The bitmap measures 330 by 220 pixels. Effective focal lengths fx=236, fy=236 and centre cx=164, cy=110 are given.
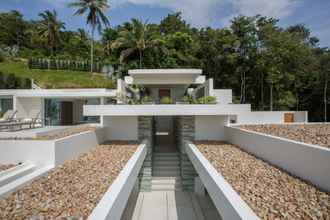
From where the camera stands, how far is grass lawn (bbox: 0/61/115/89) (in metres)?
33.1

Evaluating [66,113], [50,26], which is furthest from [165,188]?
[50,26]

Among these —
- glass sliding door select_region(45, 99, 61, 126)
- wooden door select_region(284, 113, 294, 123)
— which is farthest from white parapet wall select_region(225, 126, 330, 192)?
glass sliding door select_region(45, 99, 61, 126)

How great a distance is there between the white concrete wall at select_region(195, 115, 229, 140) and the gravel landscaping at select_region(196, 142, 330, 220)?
194 inches

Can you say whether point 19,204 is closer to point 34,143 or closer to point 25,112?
point 34,143

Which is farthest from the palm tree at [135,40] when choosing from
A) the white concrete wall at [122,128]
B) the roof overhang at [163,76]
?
the white concrete wall at [122,128]

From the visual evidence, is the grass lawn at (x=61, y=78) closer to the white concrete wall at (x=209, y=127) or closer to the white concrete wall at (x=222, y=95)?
the white concrete wall at (x=222, y=95)

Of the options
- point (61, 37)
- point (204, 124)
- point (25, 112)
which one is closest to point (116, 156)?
point (204, 124)

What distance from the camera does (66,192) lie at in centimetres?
547

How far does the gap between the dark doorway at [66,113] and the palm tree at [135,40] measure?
30.2ft

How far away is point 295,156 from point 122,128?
9.13 m

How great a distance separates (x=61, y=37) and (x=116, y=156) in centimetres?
4396

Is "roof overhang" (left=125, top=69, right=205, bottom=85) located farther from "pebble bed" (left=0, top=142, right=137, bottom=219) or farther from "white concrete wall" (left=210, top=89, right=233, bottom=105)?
"pebble bed" (left=0, top=142, right=137, bottom=219)

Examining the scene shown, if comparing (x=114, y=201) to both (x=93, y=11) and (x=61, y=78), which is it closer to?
(x=93, y=11)

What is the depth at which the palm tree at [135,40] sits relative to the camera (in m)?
29.3
